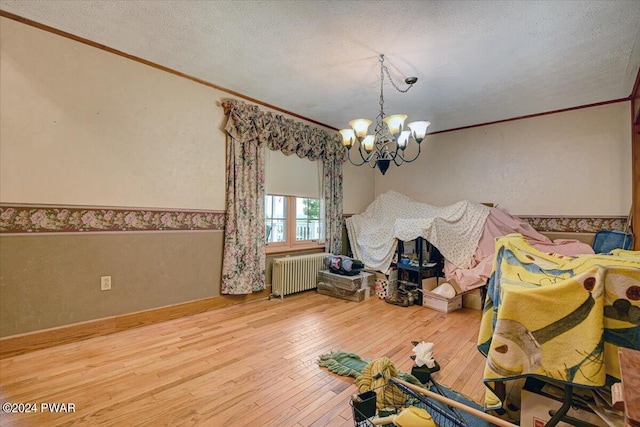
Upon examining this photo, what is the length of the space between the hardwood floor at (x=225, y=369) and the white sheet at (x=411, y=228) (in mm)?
943

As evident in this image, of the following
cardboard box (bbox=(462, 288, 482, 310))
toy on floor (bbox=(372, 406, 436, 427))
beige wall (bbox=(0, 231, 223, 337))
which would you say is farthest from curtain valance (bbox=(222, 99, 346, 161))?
toy on floor (bbox=(372, 406, 436, 427))

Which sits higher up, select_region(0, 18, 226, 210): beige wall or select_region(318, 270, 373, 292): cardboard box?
select_region(0, 18, 226, 210): beige wall

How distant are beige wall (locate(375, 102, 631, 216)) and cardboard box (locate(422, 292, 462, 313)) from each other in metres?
1.95

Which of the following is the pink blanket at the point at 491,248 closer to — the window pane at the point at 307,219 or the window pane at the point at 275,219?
the window pane at the point at 307,219

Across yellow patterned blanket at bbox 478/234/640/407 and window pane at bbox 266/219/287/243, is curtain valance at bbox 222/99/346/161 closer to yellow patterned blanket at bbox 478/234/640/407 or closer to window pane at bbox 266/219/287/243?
window pane at bbox 266/219/287/243

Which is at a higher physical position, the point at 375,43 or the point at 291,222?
the point at 375,43

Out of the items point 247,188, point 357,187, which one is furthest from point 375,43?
point 357,187

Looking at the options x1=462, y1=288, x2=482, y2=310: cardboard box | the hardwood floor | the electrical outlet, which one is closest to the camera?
the hardwood floor

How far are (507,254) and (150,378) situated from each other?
2403mm

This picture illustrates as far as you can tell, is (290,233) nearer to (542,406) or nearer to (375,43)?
(375,43)

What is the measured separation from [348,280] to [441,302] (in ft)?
3.92

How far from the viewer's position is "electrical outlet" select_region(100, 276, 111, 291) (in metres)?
2.67

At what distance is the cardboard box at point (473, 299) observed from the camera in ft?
11.8

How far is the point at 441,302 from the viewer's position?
138 inches
